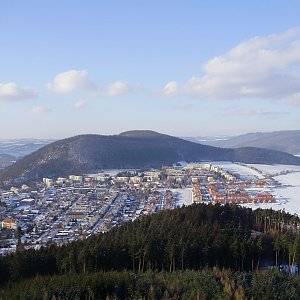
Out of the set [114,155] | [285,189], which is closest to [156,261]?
[285,189]

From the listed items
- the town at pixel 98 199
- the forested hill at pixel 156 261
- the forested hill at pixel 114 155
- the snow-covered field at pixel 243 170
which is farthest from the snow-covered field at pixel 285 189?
the forested hill at pixel 156 261

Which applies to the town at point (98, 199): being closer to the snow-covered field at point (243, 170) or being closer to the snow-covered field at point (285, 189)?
the snow-covered field at point (285, 189)

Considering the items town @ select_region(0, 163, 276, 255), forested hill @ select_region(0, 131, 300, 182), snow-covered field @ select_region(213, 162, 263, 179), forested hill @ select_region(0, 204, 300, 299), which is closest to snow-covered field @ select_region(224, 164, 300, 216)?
snow-covered field @ select_region(213, 162, 263, 179)

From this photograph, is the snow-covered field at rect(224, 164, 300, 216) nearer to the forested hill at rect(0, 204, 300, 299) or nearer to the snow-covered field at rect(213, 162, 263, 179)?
the snow-covered field at rect(213, 162, 263, 179)

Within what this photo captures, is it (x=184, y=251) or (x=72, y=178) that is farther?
(x=72, y=178)

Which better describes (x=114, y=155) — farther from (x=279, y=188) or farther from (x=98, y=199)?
(x=279, y=188)

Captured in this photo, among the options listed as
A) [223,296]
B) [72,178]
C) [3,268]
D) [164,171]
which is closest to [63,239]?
[3,268]

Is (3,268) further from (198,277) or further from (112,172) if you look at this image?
(112,172)
